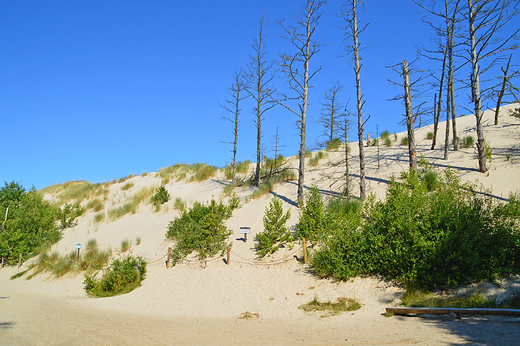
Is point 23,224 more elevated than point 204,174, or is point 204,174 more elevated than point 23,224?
point 204,174

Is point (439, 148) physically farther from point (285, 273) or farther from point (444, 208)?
point (285, 273)

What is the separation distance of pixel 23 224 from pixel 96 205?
6313mm

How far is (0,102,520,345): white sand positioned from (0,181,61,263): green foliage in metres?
1.41

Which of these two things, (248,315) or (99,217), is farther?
(99,217)

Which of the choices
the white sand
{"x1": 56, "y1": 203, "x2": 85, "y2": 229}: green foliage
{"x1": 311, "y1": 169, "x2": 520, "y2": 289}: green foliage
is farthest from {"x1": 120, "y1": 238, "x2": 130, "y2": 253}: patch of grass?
{"x1": 311, "y1": 169, "x2": 520, "y2": 289}: green foliage

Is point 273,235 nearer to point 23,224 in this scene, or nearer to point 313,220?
point 313,220

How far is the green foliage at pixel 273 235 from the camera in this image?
592 inches

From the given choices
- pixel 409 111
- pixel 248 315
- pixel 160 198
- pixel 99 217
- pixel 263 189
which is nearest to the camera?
pixel 248 315

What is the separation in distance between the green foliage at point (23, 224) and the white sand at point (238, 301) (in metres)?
1.41

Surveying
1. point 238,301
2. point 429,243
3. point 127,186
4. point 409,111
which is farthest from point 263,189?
point 127,186

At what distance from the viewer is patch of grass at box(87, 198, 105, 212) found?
29.5 metres

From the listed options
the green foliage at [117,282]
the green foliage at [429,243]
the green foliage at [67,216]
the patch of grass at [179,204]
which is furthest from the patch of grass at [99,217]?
the green foliage at [429,243]

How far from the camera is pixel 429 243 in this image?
9.44 metres

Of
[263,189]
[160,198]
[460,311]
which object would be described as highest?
[263,189]
